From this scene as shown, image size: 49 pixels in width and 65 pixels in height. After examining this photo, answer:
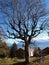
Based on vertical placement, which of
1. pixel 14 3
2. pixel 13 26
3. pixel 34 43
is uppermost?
pixel 14 3

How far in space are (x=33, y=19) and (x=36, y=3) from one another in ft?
6.63

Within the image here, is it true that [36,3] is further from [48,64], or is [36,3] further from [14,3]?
[48,64]

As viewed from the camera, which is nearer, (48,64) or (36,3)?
(48,64)

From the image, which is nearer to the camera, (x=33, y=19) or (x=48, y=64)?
(x=48, y=64)

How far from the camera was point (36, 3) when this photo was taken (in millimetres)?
28672

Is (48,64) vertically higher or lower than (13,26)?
lower

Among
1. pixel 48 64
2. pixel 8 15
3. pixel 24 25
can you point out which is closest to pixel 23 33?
pixel 24 25

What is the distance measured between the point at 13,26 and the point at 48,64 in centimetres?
674

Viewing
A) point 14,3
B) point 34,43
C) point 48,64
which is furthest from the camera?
point 34,43

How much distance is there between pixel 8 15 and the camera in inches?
1125

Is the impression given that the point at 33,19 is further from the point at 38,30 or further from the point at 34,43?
the point at 34,43

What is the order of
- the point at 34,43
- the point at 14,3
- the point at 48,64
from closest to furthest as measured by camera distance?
the point at 48,64 → the point at 14,3 → the point at 34,43

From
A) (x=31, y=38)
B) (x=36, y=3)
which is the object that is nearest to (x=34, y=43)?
(x=31, y=38)

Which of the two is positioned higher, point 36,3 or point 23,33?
point 36,3
